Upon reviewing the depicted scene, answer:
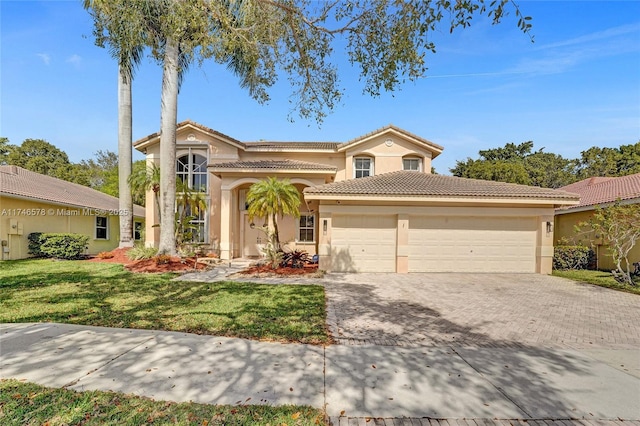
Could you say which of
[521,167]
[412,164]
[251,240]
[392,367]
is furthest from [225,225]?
[521,167]

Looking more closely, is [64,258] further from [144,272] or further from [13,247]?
[144,272]

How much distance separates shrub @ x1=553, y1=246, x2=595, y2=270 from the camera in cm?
1323

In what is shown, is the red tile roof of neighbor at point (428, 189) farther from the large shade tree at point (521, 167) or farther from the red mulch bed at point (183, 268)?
the large shade tree at point (521, 167)

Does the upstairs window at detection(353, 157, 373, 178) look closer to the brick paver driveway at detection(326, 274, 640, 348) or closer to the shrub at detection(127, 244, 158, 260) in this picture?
the brick paver driveway at detection(326, 274, 640, 348)

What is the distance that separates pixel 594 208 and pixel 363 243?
11097 millimetres

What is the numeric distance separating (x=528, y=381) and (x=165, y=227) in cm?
1277

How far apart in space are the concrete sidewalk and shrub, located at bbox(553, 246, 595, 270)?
10.6 meters

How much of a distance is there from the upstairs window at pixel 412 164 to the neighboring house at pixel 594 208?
7.26 m

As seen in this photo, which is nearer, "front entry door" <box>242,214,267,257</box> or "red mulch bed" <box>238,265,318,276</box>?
"red mulch bed" <box>238,265,318,276</box>

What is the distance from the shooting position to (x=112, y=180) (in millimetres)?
33094

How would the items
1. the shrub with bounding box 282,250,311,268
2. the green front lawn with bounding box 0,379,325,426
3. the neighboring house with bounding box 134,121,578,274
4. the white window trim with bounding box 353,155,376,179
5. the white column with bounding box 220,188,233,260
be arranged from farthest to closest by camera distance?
the white window trim with bounding box 353,155,376,179
the white column with bounding box 220,188,233,260
the shrub with bounding box 282,250,311,268
the neighboring house with bounding box 134,121,578,274
the green front lawn with bounding box 0,379,325,426

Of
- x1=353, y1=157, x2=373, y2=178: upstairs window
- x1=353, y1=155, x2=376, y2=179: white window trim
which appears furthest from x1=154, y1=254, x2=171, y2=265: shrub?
x1=353, y1=157, x2=373, y2=178: upstairs window

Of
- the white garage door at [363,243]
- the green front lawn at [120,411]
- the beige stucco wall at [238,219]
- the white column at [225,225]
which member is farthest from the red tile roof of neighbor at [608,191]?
the white column at [225,225]

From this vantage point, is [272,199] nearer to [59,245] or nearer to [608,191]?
[59,245]
